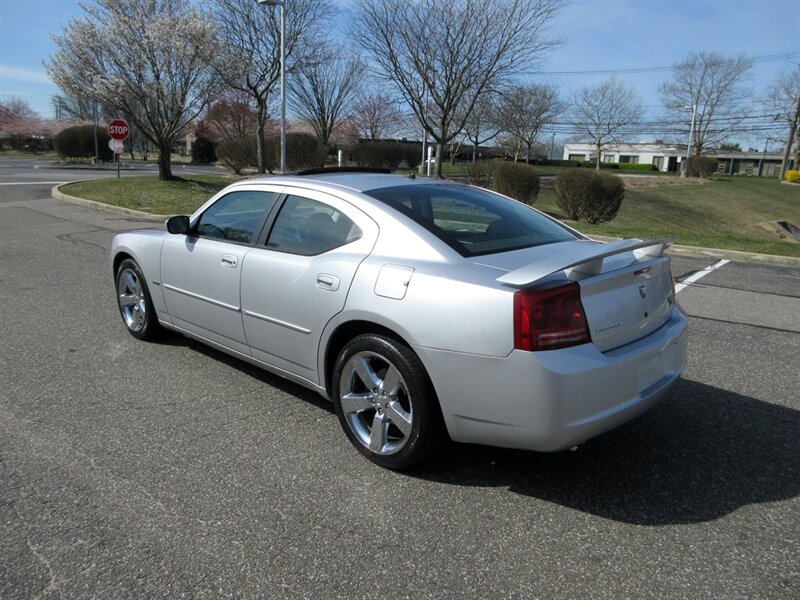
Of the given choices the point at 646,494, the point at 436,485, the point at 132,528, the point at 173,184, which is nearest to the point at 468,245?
the point at 436,485

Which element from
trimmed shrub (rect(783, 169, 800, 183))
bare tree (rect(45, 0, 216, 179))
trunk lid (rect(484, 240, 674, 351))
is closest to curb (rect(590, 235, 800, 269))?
trunk lid (rect(484, 240, 674, 351))

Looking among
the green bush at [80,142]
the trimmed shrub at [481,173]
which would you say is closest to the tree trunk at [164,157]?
the trimmed shrub at [481,173]

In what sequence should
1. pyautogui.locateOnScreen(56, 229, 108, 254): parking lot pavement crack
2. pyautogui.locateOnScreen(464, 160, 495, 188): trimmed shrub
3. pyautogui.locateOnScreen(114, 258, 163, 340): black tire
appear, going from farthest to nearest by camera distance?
pyautogui.locateOnScreen(464, 160, 495, 188): trimmed shrub < pyautogui.locateOnScreen(56, 229, 108, 254): parking lot pavement crack < pyautogui.locateOnScreen(114, 258, 163, 340): black tire

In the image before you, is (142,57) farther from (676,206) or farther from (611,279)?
(676,206)

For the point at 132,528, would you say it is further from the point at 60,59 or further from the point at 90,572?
the point at 60,59

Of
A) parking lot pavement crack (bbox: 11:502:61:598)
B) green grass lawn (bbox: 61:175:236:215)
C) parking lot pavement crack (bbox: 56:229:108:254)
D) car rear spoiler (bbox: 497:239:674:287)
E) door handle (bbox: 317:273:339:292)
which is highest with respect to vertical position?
car rear spoiler (bbox: 497:239:674:287)

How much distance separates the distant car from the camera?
8.77 ft

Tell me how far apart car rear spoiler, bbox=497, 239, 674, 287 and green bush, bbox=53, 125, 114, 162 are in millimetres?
47708

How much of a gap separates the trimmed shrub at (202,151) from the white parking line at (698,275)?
166 feet

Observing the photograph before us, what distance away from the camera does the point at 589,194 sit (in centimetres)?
1666

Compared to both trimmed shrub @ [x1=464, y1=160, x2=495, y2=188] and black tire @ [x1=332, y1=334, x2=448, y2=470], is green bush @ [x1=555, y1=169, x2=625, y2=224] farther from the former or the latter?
black tire @ [x1=332, y1=334, x2=448, y2=470]

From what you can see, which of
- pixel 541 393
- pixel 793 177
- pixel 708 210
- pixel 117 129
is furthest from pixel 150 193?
pixel 793 177

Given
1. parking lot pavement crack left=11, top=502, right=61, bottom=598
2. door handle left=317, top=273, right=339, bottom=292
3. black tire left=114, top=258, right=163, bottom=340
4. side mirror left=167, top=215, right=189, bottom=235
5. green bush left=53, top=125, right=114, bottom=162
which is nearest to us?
parking lot pavement crack left=11, top=502, right=61, bottom=598

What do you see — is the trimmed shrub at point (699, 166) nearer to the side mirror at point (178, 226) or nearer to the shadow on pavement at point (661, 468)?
the shadow on pavement at point (661, 468)
